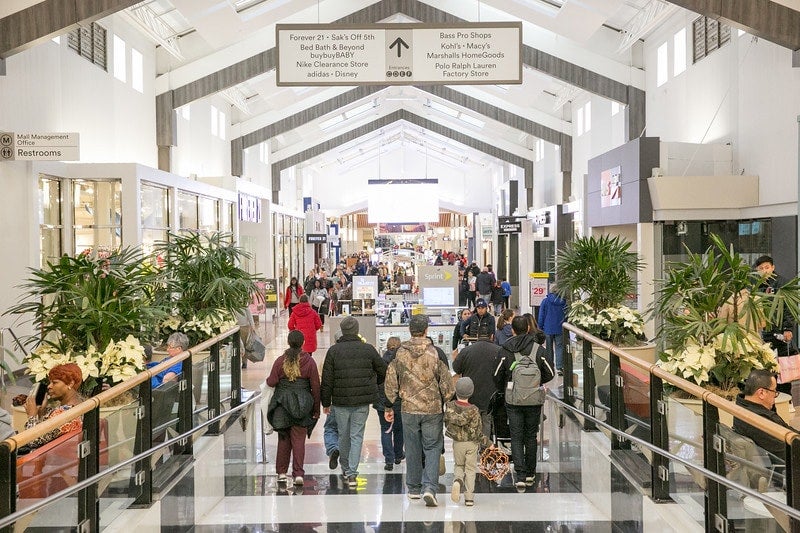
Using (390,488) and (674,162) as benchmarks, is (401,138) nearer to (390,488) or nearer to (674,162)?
(674,162)

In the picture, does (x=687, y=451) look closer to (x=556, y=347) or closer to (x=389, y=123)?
(x=556, y=347)

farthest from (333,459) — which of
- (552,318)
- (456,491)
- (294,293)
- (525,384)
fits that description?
(294,293)

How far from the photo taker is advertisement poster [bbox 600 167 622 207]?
14.0m

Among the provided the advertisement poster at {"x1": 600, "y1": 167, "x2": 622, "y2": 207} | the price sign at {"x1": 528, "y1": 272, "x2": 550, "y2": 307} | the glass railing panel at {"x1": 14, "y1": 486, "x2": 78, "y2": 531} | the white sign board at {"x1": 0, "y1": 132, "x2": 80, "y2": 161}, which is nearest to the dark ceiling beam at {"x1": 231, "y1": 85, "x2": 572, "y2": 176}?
the price sign at {"x1": 528, "y1": 272, "x2": 550, "y2": 307}

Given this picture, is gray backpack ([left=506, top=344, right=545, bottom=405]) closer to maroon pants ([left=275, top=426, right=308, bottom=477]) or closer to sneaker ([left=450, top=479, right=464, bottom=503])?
sneaker ([left=450, top=479, right=464, bottom=503])

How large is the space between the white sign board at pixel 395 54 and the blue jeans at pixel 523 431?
417 cm

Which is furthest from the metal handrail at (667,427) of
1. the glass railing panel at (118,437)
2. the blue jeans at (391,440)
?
the glass railing panel at (118,437)

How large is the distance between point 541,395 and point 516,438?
0.42 metres

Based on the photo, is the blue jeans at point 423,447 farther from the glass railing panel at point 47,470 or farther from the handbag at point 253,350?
the handbag at point 253,350

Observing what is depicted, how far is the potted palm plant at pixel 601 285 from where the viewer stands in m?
8.86

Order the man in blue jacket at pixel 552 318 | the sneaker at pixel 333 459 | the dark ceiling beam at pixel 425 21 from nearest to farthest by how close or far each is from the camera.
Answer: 1. the sneaker at pixel 333 459
2. the man in blue jacket at pixel 552 318
3. the dark ceiling beam at pixel 425 21

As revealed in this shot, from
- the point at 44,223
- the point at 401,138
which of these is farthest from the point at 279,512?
the point at 401,138

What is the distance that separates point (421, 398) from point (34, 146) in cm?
633

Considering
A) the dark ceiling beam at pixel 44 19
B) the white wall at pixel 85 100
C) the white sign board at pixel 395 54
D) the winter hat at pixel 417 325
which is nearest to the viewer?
the winter hat at pixel 417 325
